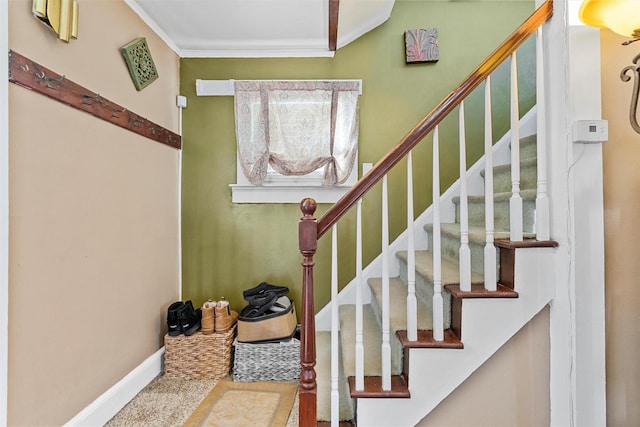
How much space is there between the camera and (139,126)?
7.30 ft

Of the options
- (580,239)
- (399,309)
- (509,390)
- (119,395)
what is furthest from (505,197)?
(119,395)

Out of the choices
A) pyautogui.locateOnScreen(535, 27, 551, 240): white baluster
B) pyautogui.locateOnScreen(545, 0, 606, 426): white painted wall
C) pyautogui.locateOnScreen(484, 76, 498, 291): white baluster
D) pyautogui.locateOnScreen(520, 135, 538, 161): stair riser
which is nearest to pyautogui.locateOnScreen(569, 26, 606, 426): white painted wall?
pyautogui.locateOnScreen(545, 0, 606, 426): white painted wall

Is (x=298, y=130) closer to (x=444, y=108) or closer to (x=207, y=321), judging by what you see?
(x=444, y=108)

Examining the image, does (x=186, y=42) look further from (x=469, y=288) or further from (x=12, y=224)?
(x=469, y=288)

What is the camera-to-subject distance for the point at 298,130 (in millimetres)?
2686

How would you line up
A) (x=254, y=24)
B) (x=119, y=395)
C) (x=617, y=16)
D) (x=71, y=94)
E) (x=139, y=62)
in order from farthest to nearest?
(x=254, y=24), (x=139, y=62), (x=119, y=395), (x=71, y=94), (x=617, y=16)

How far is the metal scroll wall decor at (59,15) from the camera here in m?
1.46

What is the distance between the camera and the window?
266 cm

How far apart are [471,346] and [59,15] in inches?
92.4

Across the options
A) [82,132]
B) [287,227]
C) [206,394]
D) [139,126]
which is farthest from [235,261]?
[82,132]

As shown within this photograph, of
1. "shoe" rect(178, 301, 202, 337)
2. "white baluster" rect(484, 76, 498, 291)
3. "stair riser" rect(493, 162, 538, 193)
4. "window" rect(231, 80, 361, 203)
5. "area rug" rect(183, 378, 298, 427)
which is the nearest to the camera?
"white baluster" rect(484, 76, 498, 291)

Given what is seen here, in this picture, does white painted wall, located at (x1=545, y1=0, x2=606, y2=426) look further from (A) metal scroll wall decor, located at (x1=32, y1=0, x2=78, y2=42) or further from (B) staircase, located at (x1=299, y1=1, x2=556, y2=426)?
(A) metal scroll wall decor, located at (x1=32, y1=0, x2=78, y2=42)

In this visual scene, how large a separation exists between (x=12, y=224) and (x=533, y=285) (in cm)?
218

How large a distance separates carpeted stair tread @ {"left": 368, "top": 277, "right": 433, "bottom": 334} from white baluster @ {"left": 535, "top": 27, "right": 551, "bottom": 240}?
2.09 ft
